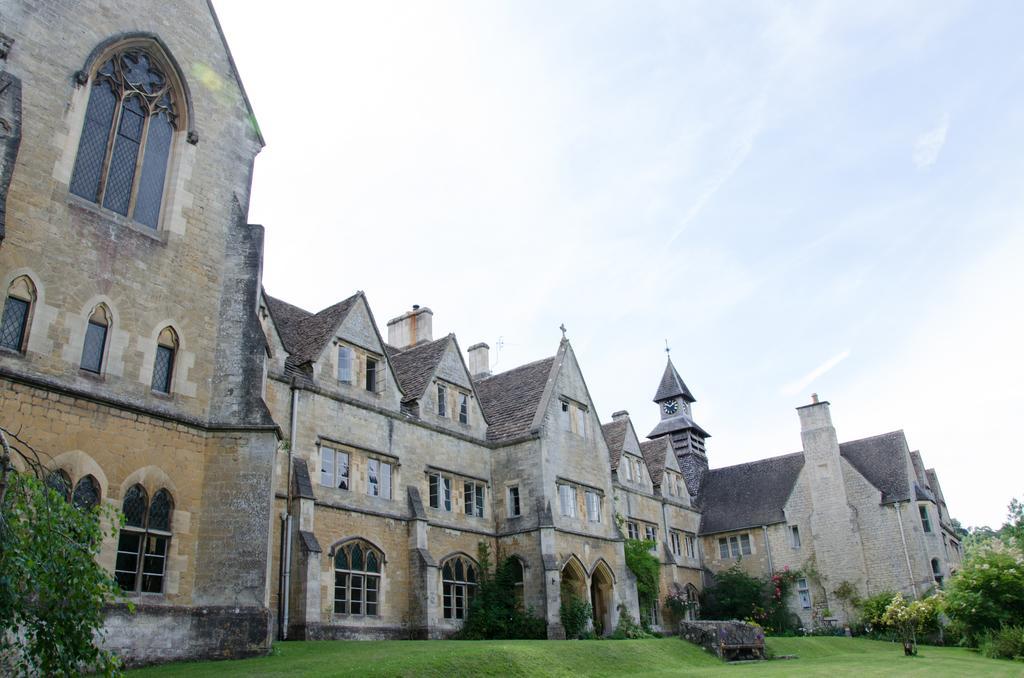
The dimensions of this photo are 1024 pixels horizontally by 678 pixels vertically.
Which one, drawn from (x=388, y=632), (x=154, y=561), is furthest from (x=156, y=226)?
(x=388, y=632)

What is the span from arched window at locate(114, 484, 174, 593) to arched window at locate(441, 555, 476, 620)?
11879 mm

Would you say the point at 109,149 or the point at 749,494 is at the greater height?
the point at 109,149

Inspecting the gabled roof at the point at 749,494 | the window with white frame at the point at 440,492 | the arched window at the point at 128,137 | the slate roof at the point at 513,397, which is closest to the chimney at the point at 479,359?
the slate roof at the point at 513,397

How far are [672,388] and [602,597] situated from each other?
81.0ft

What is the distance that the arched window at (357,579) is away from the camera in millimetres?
22625

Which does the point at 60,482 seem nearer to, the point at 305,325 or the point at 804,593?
the point at 305,325

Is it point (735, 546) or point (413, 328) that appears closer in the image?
point (413, 328)

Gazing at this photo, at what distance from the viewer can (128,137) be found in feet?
58.2

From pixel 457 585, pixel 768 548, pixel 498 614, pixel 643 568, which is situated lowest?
pixel 498 614

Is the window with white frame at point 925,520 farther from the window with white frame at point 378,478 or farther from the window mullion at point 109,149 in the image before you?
the window mullion at point 109,149

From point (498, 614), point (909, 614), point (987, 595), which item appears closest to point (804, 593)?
point (987, 595)

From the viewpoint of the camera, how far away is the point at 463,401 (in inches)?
1169

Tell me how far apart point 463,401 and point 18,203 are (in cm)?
1712

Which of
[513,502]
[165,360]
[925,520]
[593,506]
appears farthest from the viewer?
[925,520]
